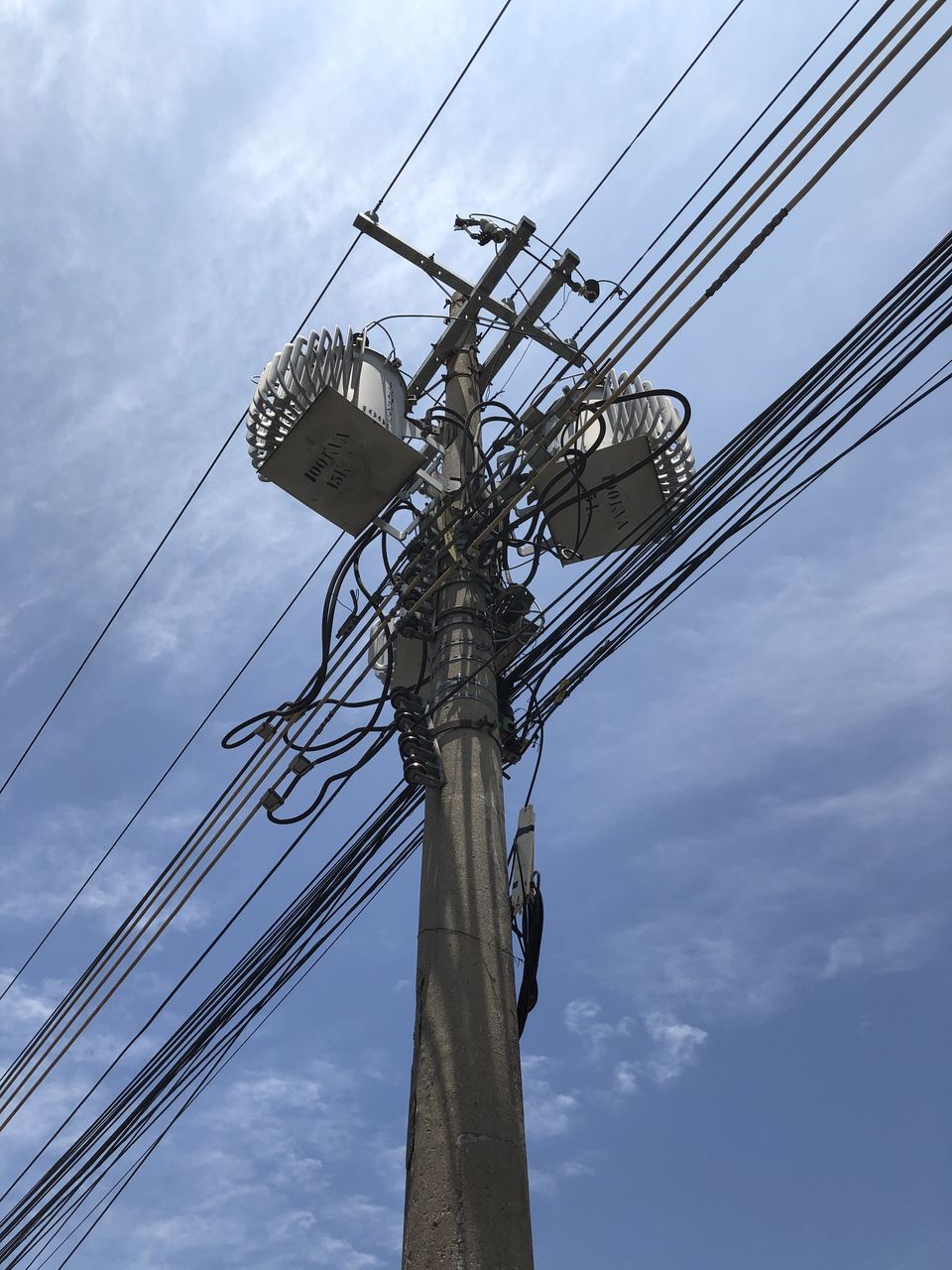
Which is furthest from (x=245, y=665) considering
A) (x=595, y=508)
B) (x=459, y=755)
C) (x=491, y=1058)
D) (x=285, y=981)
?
(x=491, y=1058)

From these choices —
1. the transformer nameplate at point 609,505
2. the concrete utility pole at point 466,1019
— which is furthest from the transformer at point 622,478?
the concrete utility pole at point 466,1019

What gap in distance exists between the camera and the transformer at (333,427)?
5.30 m

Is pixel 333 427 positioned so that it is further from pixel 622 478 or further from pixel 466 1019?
pixel 466 1019

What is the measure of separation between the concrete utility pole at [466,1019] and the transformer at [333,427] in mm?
1297

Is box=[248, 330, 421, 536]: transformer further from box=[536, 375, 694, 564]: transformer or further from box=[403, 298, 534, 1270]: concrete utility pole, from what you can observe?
box=[403, 298, 534, 1270]: concrete utility pole

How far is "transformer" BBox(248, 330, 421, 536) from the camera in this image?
17.4ft

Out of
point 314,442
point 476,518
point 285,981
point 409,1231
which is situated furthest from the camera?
point 285,981

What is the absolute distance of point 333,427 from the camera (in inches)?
211

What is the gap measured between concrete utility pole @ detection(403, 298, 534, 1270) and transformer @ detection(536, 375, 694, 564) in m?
1.36

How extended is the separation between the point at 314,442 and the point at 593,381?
5.22 feet

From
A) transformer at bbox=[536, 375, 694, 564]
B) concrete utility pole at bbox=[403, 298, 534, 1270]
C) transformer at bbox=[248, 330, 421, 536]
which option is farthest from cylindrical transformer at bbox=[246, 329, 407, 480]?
concrete utility pole at bbox=[403, 298, 534, 1270]

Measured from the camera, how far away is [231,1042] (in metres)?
6.34

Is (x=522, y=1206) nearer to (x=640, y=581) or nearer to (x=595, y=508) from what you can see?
(x=640, y=581)

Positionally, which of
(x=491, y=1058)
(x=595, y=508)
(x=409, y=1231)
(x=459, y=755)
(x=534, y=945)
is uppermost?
(x=595, y=508)
